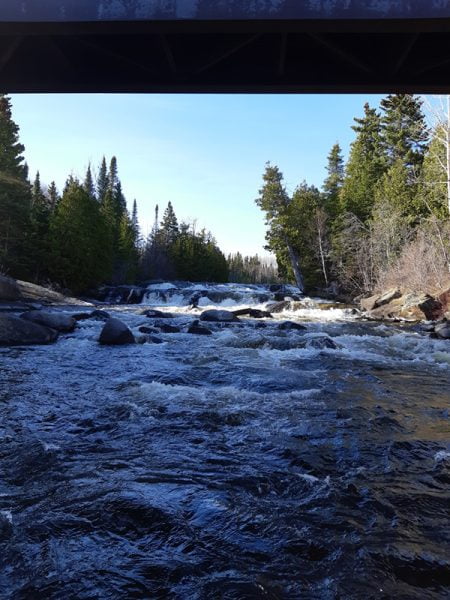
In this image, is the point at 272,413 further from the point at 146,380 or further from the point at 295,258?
the point at 295,258

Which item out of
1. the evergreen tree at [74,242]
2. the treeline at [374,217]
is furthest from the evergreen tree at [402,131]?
the evergreen tree at [74,242]

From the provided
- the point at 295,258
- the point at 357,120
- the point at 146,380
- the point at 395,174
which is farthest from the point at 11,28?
the point at 357,120

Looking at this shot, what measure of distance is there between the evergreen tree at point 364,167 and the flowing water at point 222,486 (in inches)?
1549

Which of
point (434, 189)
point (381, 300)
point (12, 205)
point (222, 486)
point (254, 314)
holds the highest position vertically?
point (434, 189)

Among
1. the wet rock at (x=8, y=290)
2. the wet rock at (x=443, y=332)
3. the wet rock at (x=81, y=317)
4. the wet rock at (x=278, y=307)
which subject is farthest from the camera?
the wet rock at (x=278, y=307)

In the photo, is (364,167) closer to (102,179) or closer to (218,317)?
(218,317)

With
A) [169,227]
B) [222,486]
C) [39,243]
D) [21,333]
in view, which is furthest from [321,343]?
[169,227]

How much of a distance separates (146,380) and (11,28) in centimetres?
606

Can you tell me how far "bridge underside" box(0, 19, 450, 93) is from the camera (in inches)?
240

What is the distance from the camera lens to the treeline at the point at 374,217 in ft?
98.3

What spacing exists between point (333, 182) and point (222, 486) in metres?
63.1

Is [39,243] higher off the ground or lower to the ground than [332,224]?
lower

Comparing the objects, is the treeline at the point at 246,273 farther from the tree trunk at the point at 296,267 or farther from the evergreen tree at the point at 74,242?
the evergreen tree at the point at 74,242

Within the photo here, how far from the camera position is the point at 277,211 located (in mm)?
47344
